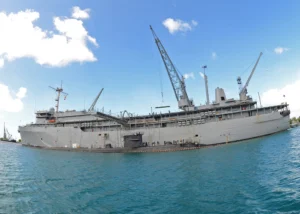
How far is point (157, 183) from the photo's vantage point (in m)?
18.3

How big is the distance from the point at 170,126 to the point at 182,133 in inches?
196

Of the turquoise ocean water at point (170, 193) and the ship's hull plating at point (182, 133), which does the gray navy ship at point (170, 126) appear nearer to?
the ship's hull plating at point (182, 133)

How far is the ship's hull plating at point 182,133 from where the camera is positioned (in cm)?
5381

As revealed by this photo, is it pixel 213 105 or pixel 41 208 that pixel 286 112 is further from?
pixel 41 208

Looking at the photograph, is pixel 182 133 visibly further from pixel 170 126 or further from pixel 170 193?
pixel 170 193

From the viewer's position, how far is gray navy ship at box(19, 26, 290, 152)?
5403 centimetres

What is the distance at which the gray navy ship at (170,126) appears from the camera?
54.0 meters

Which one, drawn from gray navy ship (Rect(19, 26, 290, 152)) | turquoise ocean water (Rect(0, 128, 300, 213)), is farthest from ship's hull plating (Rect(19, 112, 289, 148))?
turquoise ocean water (Rect(0, 128, 300, 213))

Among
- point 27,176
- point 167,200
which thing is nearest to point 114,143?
point 27,176

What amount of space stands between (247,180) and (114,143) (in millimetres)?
53375

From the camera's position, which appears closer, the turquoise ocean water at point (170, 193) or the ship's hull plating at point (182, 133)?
the turquoise ocean water at point (170, 193)

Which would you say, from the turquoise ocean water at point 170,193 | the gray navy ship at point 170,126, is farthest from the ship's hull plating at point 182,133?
the turquoise ocean water at point 170,193

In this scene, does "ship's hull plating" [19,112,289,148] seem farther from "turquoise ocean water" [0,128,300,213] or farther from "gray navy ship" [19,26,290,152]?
"turquoise ocean water" [0,128,300,213]

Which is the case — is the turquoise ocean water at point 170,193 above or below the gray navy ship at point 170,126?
below
